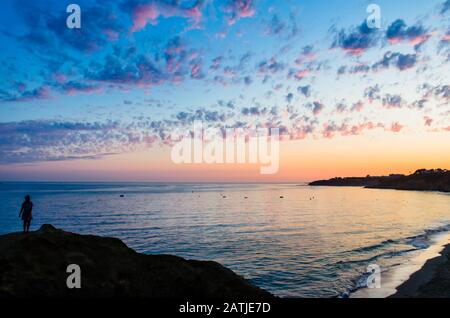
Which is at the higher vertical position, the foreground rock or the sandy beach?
the foreground rock

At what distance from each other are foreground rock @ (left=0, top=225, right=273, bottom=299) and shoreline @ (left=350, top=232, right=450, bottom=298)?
1200 cm

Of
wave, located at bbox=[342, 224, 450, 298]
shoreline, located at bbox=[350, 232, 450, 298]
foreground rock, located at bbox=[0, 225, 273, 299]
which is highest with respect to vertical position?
foreground rock, located at bbox=[0, 225, 273, 299]

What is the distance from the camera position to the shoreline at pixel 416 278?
2221 cm

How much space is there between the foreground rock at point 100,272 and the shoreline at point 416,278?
11996mm

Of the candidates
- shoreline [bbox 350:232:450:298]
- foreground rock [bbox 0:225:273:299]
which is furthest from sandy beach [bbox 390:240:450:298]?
foreground rock [bbox 0:225:273:299]

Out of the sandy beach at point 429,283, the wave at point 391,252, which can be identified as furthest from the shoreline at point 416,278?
the wave at point 391,252

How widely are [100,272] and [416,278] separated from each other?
23.1 metres

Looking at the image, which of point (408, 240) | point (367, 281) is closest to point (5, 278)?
point (367, 281)

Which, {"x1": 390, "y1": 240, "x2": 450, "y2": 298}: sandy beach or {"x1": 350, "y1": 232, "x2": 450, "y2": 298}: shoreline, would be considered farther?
{"x1": 350, "y1": 232, "x2": 450, "y2": 298}: shoreline

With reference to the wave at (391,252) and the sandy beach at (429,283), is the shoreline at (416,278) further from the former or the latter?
the wave at (391,252)

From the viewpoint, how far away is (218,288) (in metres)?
14.4

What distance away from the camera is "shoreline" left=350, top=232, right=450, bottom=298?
72.9 ft

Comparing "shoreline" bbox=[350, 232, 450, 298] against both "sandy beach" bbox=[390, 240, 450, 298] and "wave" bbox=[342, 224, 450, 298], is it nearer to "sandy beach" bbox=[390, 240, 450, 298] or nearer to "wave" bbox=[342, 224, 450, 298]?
"sandy beach" bbox=[390, 240, 450, 298]
